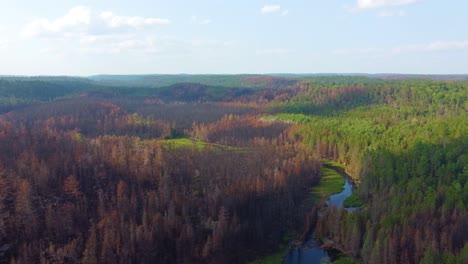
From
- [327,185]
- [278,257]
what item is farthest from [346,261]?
[327,185]

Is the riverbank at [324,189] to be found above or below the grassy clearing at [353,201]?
below

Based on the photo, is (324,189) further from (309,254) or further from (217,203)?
(217,203)

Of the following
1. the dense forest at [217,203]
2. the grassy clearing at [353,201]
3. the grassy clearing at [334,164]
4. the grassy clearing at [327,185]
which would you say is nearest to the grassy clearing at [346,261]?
the dense forest at [217,203]

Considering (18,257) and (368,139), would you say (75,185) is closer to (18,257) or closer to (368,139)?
(18,257)

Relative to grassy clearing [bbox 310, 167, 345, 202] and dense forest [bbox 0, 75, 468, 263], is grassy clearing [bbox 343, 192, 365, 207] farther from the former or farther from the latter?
grassy clearing [bbox 310, 167, 345, 202]

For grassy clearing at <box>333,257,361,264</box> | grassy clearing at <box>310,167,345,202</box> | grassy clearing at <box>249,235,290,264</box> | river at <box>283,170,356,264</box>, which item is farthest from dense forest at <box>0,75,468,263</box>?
grassy clearing at <box>310,167,345,202</box>

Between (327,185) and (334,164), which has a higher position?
(334,164)

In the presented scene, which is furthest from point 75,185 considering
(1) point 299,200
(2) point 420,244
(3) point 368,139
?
(3) point 368,139

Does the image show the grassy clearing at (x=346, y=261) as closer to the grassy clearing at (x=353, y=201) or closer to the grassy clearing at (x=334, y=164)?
the grassy clearing at (x=353, y=201)
